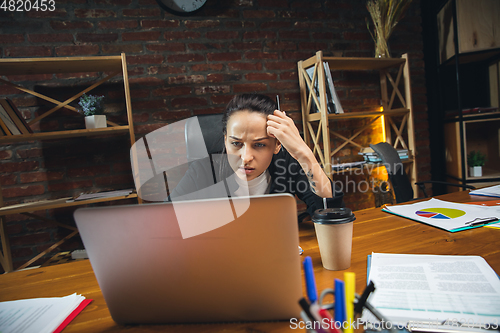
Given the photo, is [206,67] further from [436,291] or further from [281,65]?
[436,291]

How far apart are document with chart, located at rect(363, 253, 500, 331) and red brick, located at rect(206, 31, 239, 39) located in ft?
7.01

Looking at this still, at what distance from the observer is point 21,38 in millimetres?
1939

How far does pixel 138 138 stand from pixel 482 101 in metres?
3.04

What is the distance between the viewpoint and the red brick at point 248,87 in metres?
2.34

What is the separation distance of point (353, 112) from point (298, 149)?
5.39ft

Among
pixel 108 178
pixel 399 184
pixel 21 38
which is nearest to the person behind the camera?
pixel 399 184

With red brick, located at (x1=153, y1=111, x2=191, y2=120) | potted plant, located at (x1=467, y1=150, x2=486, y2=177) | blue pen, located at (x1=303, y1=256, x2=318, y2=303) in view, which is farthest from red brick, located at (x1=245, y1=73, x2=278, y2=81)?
blue pen, located at (x1=303, y1=256, x2=318, y2=303)

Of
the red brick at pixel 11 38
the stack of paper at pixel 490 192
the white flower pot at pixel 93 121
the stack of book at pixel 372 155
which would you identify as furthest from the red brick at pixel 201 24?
the stack of paper at pixel 490 192

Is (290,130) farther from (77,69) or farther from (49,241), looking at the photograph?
(49,241)

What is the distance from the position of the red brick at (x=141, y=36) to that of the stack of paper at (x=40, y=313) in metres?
1.99

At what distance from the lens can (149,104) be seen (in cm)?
218

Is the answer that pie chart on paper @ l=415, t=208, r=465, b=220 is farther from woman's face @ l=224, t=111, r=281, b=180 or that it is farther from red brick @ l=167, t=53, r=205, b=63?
red brick @ l=167, t=53, r=205, b=63

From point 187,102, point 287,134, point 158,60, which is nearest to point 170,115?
point 187,102

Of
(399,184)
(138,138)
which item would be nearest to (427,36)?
(399,184)
